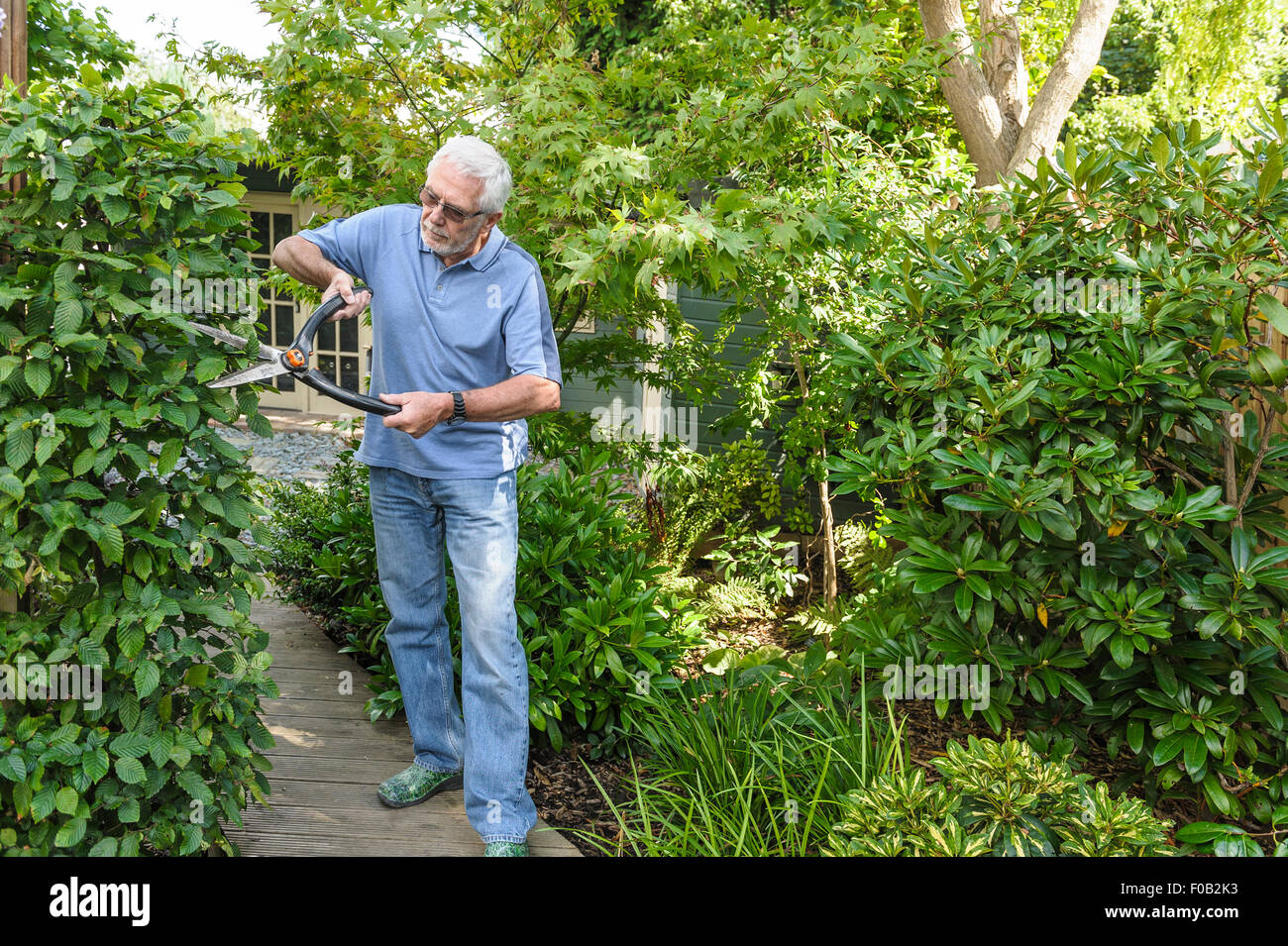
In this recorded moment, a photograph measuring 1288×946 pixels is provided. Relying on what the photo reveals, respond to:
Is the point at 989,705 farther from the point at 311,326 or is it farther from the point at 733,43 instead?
the point at 733,43

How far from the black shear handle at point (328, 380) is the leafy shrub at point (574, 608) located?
3.74 ft

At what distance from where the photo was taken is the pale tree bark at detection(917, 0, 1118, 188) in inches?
185

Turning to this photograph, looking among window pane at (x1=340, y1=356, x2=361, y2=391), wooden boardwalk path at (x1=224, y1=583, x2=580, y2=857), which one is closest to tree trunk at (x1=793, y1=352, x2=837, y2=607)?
wooden boardwalk path at (x1=224, y1=583, x2=580, y2=857)

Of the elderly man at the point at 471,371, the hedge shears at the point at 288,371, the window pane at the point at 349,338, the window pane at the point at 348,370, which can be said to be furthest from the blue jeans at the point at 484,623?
the window pane at the point at 349,338

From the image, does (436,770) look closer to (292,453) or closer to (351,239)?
(351,239)

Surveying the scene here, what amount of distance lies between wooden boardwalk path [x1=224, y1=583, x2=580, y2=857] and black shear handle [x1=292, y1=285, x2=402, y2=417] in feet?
4.02

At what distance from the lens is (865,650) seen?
122 inches

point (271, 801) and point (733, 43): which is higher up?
point (733, 43)

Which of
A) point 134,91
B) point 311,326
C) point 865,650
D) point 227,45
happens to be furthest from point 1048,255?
point 227,45

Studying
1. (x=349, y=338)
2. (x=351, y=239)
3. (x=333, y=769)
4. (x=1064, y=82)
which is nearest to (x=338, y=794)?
(x=333, y=769)

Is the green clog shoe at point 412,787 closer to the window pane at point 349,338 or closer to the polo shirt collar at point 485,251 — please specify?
the polo shirt collar at point 485,251

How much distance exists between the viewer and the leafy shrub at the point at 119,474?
1896mm

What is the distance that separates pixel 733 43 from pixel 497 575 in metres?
2.42

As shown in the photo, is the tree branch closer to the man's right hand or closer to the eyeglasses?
the eyeglasses
